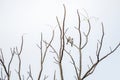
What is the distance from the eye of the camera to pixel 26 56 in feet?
6.48

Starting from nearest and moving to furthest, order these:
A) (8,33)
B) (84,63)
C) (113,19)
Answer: (84,63) < (113,19) < (8,33)

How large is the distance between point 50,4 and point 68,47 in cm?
40

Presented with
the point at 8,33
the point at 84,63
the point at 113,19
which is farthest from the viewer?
the point at 8,33

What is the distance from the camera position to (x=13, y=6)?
2.17 meters

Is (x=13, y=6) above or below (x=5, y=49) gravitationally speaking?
above

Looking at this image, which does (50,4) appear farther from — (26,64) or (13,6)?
(26,64)

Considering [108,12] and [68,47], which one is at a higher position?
[108,12]

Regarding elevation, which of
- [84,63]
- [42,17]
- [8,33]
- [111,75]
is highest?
[42,17]

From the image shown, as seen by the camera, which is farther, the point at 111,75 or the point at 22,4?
the point at 22,4

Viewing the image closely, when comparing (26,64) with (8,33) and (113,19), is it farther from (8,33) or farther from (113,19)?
(113,19)

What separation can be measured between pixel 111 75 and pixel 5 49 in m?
0.84

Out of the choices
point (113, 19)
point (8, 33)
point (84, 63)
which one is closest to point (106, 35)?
point (113, 19)

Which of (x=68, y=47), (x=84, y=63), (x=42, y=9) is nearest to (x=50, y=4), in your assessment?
(x=42, y=9)

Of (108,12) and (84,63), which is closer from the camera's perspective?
(84,63)
